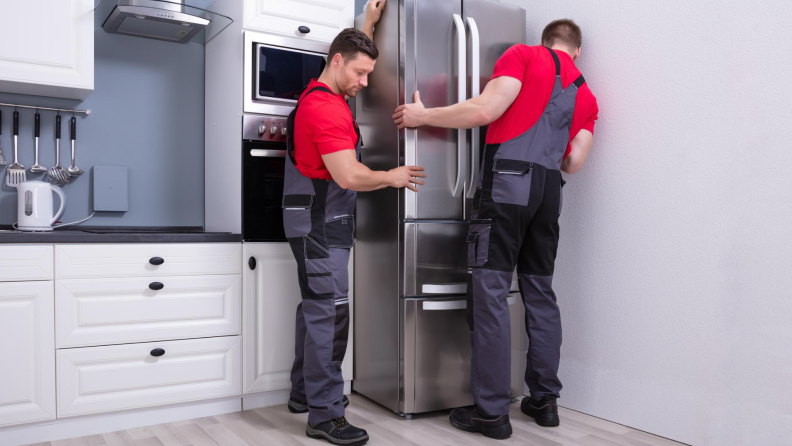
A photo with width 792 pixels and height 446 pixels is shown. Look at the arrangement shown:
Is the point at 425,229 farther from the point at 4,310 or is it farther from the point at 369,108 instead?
the point at 4,310

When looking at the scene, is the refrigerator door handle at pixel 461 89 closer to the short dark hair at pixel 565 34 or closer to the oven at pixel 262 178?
the short dark hair at pixel 565 34

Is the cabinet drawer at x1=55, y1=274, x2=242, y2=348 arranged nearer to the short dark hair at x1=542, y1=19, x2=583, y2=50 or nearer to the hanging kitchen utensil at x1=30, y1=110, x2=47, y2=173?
the hanging kitchen utensil at x1=30, y1=110, x2=47, y2=173

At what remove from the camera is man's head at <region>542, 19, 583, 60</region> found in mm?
2344

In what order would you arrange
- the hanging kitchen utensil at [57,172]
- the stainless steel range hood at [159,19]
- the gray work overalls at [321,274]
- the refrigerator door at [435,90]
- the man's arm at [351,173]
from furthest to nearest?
the hanging kitchen utensil at [57,172]
the stainless steel range hood at [159,19]
the refrigerator door at [435,90]
the gray work overalls at [321,274]
the man's arm at [351,173]

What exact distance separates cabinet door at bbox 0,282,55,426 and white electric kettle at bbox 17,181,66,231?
367 mm

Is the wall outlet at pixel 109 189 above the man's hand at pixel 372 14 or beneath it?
beneath

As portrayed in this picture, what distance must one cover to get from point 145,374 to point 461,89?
1.66 meters

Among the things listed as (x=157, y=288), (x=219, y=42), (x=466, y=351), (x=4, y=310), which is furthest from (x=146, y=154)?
(x=466, y=351)

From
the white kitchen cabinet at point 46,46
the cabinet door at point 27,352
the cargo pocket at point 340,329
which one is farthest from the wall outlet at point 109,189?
the cargo pocket at point 340,329

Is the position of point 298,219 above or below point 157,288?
above

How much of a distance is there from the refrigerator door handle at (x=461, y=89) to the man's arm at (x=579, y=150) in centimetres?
42

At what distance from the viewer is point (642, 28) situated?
7.42 ft

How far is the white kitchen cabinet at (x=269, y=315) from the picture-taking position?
7.97 ft

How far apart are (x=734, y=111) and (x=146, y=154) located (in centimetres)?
248
